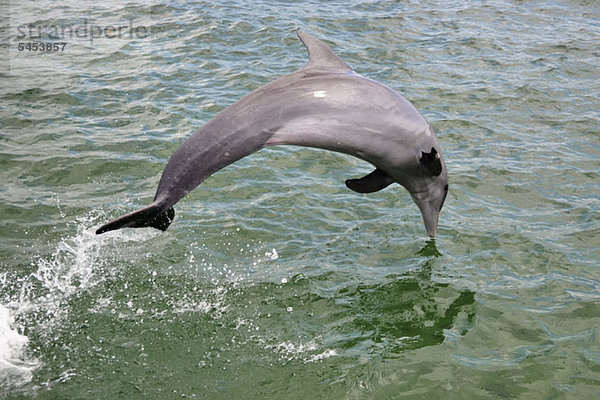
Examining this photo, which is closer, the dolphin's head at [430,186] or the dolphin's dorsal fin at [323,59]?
the dolphin's dorsal fin at [323,59]

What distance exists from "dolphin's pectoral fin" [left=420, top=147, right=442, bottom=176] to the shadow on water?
140 centimetres

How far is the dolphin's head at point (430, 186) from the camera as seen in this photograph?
682 centimetres

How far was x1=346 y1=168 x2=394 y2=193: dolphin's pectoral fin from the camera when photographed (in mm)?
7070

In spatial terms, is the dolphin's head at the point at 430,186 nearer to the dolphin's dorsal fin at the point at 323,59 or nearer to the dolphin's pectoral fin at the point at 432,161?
the dolphin's pectoral fin at the point at 432,161

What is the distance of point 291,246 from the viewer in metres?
8.32

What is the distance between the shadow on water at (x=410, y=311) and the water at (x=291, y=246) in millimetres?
23

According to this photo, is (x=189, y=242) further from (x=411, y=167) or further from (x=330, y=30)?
(x=330, y=30)

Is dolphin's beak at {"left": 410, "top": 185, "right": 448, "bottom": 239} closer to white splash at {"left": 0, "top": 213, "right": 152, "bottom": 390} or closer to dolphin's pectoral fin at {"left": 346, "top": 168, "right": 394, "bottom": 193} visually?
dolphin's pectoral fin at {"left": 346, "top": 168, "right": 394, "bottom": 193}

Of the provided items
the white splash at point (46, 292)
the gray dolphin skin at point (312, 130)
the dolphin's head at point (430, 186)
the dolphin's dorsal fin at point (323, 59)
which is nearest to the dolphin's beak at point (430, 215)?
the dolphin's head at point (430, 186)

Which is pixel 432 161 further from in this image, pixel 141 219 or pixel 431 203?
pixel 141 219

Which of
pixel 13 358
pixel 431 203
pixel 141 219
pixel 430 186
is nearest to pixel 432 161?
pixel 430 186

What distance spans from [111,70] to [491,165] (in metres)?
7.73

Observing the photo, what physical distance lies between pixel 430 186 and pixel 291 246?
76.2 inches

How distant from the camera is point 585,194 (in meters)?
9.34
